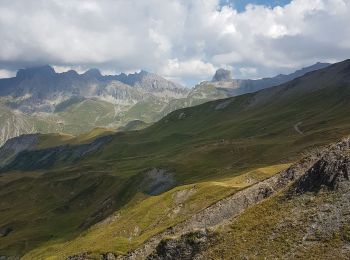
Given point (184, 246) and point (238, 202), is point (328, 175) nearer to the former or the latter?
point (184, 246)

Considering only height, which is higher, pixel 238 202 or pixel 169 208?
pixel 238 202

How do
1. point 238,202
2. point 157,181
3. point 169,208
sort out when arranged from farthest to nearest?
1. point 157,181
2. point 169,208
3. point 238,202

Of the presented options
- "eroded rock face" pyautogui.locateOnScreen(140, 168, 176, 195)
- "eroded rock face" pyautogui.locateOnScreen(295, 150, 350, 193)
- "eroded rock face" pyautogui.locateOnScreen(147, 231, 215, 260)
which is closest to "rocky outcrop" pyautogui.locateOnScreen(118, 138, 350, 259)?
"eroded rock face" pyautogui.locateOnScreen(147, 231, 215, 260)

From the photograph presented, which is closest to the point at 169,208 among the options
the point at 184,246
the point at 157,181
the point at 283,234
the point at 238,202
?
the point at 238,202

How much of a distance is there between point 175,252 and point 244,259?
9845 mm

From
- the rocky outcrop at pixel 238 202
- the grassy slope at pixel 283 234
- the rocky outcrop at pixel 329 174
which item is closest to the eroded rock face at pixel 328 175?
the rocky outcrop at pixel 329 174

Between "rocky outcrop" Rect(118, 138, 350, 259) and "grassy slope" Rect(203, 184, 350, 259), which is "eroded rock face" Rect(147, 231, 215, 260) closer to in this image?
"grassy slope" Rect(203, 184, 350, 259)

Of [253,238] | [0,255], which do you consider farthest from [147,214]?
[0,255]

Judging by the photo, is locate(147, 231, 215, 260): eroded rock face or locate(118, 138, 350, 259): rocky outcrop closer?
locate(147, 231, 215, 260): eroded rock face

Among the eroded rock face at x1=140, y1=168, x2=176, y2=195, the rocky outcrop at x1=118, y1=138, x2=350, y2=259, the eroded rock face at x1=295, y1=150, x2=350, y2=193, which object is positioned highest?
the eroded rock face at x1=295, y1=150, x2=350, y2=193

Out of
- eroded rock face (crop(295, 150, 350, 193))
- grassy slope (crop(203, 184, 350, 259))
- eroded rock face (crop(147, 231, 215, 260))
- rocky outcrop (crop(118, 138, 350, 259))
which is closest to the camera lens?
grassy slope (crop(203, 184, 350, 259))

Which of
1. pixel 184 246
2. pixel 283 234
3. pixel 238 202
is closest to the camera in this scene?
pixel 283 234

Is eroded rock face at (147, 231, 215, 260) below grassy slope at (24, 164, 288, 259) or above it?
above

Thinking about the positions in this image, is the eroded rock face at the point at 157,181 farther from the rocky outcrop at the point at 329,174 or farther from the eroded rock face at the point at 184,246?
the rocky outcrop at the point at 329,174
